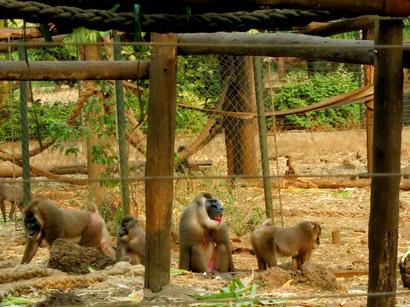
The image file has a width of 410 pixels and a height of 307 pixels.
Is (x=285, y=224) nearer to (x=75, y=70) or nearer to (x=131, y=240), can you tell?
(x=131, y=240)

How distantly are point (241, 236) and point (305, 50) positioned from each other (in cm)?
538

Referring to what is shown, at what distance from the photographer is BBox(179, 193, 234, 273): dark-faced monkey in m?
8.72

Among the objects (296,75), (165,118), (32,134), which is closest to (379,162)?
(165,118)

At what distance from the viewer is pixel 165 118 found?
6234 mm

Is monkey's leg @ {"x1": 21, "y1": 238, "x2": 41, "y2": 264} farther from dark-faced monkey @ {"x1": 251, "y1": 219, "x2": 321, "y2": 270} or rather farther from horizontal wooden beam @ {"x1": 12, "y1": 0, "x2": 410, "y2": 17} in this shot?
horizontal wooden beam @ {"x1": 12, "y1": 0, "x2": 410, "y2": 17}

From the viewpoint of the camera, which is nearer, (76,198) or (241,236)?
(241,236)

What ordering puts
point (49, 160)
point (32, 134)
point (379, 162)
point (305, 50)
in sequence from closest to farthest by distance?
1. point (379, 162)
2. point (305, 50)
3. point (32, 134)
4. point (49, 160)

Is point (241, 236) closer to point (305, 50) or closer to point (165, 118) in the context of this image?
point (165, 118)

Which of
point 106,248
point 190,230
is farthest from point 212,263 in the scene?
point 106,248

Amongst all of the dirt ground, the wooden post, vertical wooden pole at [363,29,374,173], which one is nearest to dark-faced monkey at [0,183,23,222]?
the dirt ground

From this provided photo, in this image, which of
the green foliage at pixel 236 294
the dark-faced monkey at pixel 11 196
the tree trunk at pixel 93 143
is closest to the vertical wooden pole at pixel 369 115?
the tree trunk at pixel 93 143

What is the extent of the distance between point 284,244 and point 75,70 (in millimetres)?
3038

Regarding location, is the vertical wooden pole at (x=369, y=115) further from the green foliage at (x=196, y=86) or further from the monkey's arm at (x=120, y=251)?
the monkey's arm at (x=120, y=251)

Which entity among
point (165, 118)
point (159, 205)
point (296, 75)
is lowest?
point (159, 205)
